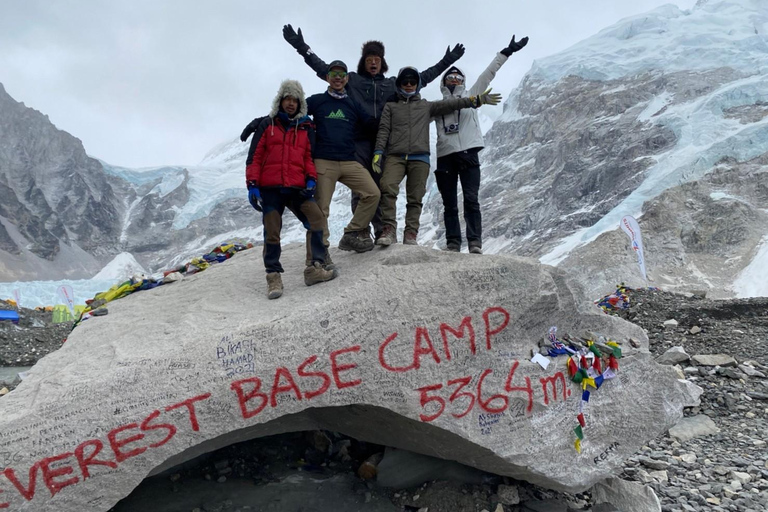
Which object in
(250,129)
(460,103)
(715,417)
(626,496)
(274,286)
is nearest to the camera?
(626,496)

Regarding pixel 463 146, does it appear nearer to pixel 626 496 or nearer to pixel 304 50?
pixel 304 50

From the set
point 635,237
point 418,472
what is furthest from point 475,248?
point 635,237

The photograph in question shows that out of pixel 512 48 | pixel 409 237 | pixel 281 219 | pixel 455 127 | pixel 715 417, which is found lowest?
pixel 715 417

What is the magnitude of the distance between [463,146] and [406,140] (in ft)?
2.54

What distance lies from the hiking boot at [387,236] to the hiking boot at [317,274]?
676mm

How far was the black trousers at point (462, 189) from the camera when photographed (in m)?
5.93

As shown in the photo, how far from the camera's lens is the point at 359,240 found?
5598mm

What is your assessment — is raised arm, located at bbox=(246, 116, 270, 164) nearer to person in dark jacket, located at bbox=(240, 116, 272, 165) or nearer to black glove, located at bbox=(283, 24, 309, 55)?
person in dark jacket, located at bbox=(240, 116, 272, 165)

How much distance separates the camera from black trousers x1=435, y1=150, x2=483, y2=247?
593 cm

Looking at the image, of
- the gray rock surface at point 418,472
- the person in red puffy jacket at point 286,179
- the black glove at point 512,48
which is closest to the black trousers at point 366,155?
the person in red puffy jacket at point 286,179

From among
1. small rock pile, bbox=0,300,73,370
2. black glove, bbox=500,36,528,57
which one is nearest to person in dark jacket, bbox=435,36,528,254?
black glove, bbox=500,36,528,57

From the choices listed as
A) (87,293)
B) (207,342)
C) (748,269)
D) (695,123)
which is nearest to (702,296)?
(207,342)

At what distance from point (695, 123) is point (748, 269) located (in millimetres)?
24390

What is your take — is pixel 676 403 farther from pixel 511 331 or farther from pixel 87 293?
pixel 87 293
